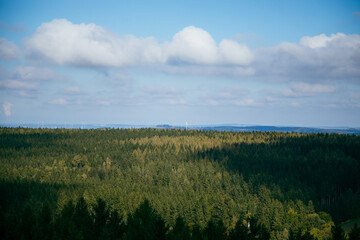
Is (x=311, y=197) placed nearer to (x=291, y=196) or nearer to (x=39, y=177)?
(x=291, y=196)

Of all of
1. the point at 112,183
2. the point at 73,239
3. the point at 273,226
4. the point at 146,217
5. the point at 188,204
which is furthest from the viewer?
the point at 112,183

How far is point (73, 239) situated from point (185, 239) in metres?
27.5

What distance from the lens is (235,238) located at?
93812 mm

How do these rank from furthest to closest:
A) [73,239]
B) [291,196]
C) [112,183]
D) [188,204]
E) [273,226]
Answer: [112,183] → [291,196] → [188,204] → [273,226] → [73,239]

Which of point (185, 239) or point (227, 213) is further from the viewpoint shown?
point (227, 213)

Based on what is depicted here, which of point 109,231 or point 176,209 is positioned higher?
point 109,231

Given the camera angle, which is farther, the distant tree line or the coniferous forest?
the coniferous forest

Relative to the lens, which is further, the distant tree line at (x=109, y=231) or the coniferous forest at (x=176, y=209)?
the coniferous forest at (x=176, y=209)

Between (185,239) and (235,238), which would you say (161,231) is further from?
(235,238)

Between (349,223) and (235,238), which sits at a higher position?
(235,238)

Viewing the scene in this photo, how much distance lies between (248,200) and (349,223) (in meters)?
44.1

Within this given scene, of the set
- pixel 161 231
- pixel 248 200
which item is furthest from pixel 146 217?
pixel 248 200

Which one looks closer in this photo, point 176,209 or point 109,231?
point 109,231

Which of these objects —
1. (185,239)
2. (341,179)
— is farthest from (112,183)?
(341,179)
